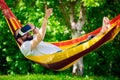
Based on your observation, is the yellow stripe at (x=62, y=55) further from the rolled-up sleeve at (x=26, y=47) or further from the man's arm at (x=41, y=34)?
the man's arm at (x=41, y=34)

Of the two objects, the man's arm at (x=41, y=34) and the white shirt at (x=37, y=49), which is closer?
the man's arm at (x=41, y=34)

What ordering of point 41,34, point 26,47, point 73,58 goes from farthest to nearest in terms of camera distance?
1. point 73,58
2. point 26,47
3. point 41,34

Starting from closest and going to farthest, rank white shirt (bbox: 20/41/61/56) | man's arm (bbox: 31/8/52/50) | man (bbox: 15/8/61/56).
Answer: man's arm (bbox: 31/8/52/50), man (bbox: 15/8/61/56), white shirt (bbox: 20/41/61/56)

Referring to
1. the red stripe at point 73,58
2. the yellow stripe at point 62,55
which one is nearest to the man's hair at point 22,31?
the yellow stripe at point 62,55

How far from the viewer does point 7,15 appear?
21.3 feet

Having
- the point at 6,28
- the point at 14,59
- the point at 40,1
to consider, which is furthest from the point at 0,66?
the point at 40,1

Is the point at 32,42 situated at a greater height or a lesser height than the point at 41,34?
lesser

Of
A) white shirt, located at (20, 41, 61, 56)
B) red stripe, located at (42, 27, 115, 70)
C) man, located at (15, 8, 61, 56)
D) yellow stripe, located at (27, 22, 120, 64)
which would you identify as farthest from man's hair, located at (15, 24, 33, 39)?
red stripe, located at (42, 27, 115, 70)

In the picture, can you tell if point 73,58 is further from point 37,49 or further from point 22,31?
point 22,31

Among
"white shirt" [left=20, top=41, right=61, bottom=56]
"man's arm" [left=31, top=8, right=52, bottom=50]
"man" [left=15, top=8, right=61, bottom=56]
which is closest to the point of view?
"man's arm" [left=31, top=8, right=52, bottom=50]

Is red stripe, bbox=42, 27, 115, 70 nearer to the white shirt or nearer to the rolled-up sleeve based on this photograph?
the white shirt

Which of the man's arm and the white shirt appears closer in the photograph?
the man's arm

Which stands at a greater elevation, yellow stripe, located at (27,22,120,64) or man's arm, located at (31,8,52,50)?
man's arm, located at (31,8,52,50)

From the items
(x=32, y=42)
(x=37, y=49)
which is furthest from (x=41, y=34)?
(x=37, y=49)
